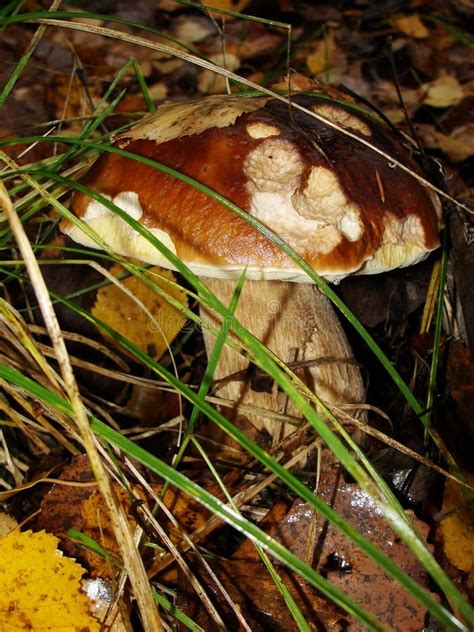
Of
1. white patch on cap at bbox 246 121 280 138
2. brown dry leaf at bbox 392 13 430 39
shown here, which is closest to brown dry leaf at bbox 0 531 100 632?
white patch on cap at bbox 246 121 280 138

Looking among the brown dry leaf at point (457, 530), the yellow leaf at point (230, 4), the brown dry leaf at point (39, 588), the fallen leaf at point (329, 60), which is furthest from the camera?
the yellow leaf at point (230, 4)

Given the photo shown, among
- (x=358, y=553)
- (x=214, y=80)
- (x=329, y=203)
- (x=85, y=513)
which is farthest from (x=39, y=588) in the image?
(x=214, y=80)

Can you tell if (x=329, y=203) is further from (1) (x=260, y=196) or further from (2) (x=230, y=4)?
(2) (x=230, y=4)

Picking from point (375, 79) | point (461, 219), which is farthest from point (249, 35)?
point (461, 219)

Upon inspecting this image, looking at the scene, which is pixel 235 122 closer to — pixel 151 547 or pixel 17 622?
pixel 151 547

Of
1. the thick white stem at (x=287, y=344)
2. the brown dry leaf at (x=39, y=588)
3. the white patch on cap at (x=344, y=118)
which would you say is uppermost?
the white patch on cap at (x=344, y=118)

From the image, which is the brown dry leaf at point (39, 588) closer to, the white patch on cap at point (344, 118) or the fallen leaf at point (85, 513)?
the fallen leaf at point (85, 513)

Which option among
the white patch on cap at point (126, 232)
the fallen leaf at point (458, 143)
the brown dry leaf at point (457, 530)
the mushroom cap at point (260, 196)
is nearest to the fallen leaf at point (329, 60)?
the fallen leaf at point (458, 143)
